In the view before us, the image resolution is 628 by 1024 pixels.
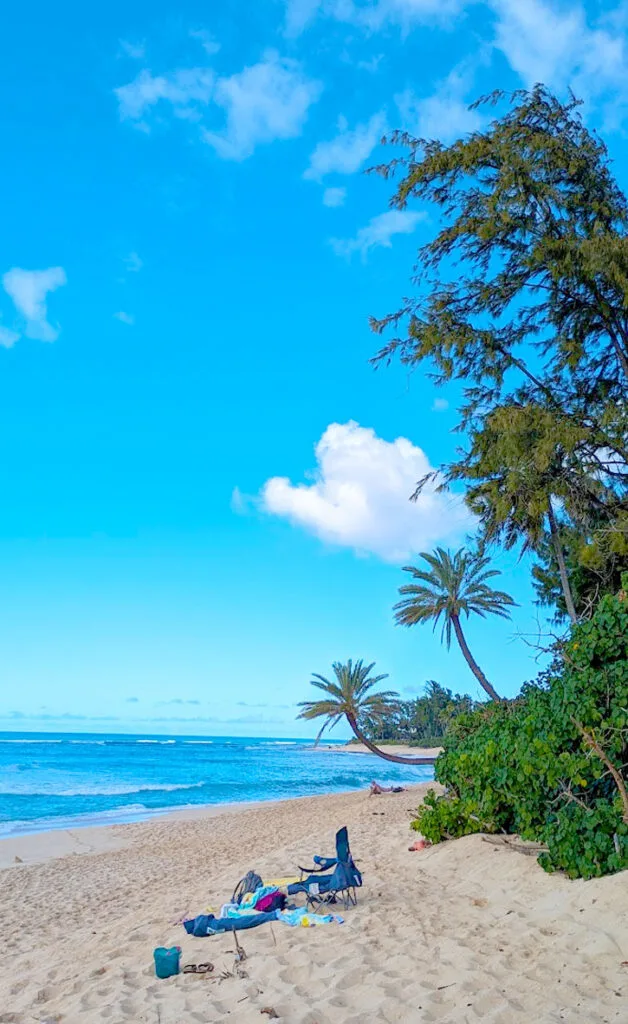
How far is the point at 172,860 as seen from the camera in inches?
509

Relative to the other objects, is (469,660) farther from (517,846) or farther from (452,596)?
(517,846)

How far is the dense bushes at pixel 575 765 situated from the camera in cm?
566

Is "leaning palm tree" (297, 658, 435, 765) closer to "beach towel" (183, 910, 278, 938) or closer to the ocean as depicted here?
the ocean

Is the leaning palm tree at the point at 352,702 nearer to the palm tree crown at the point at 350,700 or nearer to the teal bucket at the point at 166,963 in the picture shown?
the palm tree crown at the point at 350,700

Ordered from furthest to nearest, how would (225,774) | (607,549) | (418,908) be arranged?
(225,774), (607,549), (418,908)

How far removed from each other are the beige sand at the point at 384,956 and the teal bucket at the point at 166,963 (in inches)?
3.1

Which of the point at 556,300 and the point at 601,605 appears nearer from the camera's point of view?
the point at 601,605

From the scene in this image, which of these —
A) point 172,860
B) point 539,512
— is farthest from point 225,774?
point 539,512

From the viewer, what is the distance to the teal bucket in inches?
186

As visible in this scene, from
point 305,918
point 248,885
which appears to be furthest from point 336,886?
point 248,885

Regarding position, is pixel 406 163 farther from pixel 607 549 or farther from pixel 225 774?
pixel 225 774

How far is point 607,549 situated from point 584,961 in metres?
8.14

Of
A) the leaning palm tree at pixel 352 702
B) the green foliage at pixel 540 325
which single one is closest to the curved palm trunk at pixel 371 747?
the leaning palm tree at pixel 352 702

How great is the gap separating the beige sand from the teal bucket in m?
0.08
